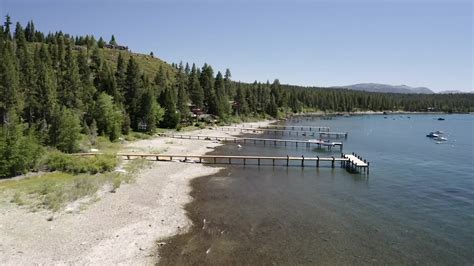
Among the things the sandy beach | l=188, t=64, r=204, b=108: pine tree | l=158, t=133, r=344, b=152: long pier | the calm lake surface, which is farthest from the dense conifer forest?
the calm lake surface

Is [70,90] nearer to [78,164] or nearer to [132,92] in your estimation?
[132,92]

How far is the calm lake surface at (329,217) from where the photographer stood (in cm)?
2739

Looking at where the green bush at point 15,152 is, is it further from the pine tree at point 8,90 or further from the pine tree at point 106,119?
the pine tree at point 106,119

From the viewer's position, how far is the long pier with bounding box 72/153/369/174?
5957cm

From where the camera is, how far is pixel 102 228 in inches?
1171

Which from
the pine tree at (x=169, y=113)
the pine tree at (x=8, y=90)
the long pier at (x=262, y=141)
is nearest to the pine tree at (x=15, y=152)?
the pine tree at (x=8, y=90)

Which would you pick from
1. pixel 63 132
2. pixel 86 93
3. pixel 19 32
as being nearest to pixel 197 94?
pixel 86 93

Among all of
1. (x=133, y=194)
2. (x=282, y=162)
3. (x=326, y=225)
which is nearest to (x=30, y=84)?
(x=133, y=194)

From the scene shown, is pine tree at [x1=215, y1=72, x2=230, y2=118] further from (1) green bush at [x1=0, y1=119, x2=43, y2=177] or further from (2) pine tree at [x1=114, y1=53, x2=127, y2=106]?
(1) green bush at [x1=0, y1=119, x2=43, y2=177]

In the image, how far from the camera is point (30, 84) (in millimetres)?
69000

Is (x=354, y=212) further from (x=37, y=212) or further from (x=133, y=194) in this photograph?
(x=37, y=212)

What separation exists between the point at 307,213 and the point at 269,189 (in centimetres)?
1022

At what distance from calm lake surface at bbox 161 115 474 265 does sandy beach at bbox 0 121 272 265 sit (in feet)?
5.88

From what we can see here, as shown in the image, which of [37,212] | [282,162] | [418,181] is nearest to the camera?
[37,212]
